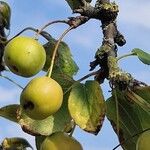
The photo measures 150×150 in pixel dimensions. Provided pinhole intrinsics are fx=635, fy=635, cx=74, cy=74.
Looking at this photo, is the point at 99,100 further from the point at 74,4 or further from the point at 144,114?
the point at 74,4

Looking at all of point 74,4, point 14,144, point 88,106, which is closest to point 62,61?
point 74,4

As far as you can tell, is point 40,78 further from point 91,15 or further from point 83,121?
point 91,15

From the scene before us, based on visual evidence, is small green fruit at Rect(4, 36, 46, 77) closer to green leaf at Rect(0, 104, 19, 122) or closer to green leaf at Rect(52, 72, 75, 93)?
green leaf at Rect(52, 72, 75, 93)

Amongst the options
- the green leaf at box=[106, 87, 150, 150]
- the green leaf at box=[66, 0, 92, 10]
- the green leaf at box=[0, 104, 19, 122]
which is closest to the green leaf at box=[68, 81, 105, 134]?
the green leaf at box=[106, 87, 150, 150]

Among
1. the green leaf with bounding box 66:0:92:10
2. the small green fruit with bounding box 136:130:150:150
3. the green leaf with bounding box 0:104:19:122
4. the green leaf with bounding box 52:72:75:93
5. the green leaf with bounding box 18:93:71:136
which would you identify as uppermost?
the green leaf with bounding box 66:0:92:10

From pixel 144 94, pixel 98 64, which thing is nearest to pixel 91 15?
pixel 98 64
